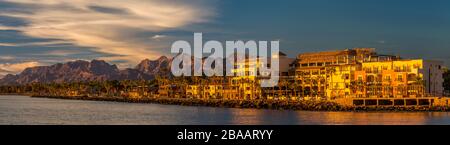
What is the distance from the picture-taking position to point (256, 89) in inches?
6294

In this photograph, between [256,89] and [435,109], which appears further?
[256,89]

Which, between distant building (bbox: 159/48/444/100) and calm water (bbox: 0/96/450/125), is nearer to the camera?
calm water (bbox: 0/96/450/125)

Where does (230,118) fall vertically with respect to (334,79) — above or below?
below

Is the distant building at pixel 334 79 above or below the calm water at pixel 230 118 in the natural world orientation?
above

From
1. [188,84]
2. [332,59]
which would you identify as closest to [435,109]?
[332,59]

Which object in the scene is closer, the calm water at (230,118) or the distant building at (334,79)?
the calm water at (230,118)

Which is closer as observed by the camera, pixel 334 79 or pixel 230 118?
pixel 230 118

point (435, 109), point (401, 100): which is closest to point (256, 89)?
point (401, 100)

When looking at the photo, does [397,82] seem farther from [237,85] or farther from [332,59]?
[237,85]

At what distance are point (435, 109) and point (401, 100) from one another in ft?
38.4

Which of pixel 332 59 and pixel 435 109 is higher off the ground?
pixel 332 59

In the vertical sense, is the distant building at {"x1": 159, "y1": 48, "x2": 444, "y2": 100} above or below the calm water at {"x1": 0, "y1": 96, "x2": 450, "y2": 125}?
above
